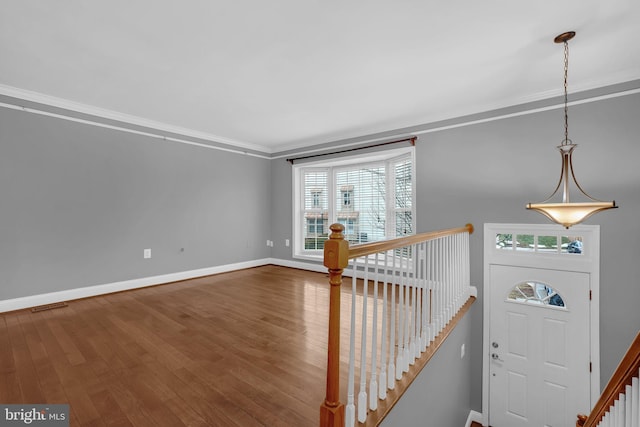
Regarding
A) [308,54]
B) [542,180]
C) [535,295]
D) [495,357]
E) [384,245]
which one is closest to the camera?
[384,245]

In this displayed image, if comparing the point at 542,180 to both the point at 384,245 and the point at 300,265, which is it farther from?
the point at 300,265

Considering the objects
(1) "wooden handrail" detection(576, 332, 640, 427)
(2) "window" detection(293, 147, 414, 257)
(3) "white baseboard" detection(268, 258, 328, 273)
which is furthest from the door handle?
(3) "white baseboard" detection(268, 258, 328, 273)

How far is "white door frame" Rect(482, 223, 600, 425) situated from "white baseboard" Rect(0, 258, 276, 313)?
404 cm

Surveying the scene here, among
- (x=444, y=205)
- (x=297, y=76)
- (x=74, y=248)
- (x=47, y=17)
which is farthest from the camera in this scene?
(x=444, y=205)

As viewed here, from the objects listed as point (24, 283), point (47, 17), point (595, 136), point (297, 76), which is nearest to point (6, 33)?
point (47, 17)

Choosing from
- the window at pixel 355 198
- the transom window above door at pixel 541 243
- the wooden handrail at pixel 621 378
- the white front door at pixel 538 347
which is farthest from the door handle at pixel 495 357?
the wooden handrail at pixel 621 378

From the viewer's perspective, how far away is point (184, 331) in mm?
2568

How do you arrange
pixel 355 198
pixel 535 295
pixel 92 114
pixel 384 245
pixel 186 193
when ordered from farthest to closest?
pixel 355 198 → pixel 186 193 → pixel 92 114 → pixel 535 295 → pixel 384 245

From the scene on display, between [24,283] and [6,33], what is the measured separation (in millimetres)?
2551

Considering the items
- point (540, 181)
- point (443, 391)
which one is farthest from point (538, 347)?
point (540, 181)

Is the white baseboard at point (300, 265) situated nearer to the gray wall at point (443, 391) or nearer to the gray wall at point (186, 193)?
the gray wall at point (186, 193)

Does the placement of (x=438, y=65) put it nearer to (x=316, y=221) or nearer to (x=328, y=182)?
(x=328, y=182)

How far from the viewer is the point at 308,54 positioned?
93.0 inches

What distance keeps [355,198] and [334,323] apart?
3920 mm
